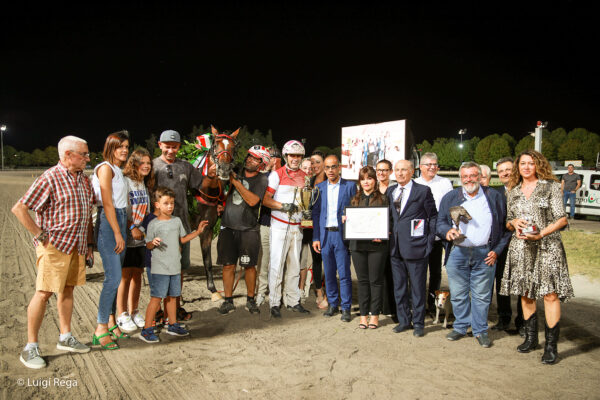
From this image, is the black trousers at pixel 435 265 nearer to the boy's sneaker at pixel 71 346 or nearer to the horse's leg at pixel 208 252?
the horse's leg at pixel 208 252

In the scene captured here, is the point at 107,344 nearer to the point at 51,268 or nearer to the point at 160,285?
the point at 160,285

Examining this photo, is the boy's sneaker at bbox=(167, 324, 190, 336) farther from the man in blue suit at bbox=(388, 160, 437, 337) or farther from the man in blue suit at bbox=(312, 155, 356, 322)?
the man in blue suit at bbox=(388, 160, 437, 337)

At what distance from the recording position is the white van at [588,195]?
52.5ft

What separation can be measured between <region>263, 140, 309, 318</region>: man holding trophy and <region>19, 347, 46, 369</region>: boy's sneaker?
2692 mm

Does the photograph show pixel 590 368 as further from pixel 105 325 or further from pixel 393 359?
pixel 105 325

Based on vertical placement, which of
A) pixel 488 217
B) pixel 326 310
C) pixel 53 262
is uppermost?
pixel 488 217

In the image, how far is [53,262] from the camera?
12.7ft

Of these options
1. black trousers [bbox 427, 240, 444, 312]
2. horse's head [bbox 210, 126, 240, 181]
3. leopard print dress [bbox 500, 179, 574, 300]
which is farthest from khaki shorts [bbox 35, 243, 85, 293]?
leopard print dress [bbox 500, 179, 574, 300]

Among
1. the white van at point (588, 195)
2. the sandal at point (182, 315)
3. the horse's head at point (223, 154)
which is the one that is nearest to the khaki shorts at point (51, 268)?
the sandal at point (182, 315)

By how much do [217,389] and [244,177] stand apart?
2777mm

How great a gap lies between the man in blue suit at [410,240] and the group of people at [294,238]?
2cm

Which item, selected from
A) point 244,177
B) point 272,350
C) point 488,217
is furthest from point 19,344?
point 488,217

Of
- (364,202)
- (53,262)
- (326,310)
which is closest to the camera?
(53,262)

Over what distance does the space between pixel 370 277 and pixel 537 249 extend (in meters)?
1.86
